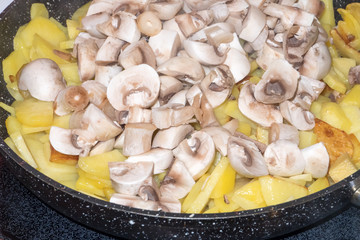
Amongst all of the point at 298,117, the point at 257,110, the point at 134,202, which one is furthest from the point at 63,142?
the point at 298,117

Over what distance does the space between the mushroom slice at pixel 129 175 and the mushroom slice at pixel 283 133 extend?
0.48m

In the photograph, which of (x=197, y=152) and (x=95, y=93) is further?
(x=95, y=93)

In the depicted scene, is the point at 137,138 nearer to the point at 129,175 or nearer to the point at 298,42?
the point at 129,175

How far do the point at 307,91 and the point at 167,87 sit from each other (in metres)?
0.57

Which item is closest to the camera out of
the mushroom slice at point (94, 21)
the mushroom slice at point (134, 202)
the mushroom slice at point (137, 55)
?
the mushroom slice at point (134, 202)

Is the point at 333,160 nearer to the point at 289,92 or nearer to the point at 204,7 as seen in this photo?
the point at 289,92

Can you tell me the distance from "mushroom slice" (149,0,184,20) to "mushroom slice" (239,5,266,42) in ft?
1.01

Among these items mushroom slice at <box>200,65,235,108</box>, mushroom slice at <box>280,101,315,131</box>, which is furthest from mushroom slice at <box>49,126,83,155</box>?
mushroom slice at <box>280,101,315,131</box>

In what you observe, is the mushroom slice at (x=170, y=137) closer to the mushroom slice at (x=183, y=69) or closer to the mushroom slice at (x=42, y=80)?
the mushroom slice at (x=183, y=69)

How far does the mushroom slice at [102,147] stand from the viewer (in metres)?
2.16

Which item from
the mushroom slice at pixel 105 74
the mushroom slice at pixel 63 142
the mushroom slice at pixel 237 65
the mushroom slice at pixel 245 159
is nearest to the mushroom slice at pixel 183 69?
the mushroom slice at pixel 237 65

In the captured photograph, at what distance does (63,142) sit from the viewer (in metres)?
2.18

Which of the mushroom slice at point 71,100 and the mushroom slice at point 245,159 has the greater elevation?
the mushroom slice at point 71,100

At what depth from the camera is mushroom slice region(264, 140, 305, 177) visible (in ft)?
6.67
